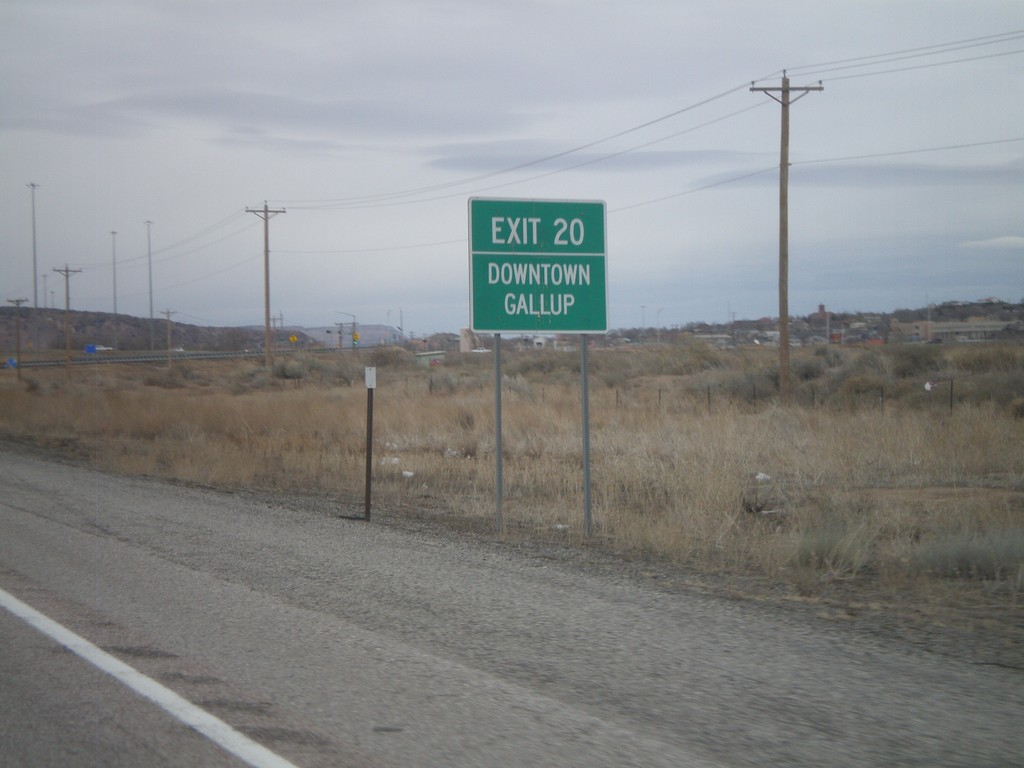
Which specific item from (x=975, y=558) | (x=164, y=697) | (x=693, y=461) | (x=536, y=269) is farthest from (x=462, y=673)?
(x=693, y=461)

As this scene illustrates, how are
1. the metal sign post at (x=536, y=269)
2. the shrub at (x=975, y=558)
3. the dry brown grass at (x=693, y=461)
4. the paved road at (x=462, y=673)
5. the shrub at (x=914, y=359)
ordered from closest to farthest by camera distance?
the paved road at (x=462, y=673) → the shrub at (x=975, y=558) → the dry brown grass at (x=693, y=461) → the metal sign post at (x=536, y=269) → the shrub at (x=914, y=359)

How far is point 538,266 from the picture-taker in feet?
42.0

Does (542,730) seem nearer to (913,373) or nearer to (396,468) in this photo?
(396,468)

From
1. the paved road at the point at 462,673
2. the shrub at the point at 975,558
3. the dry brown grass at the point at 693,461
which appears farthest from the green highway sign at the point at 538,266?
the shrub at the point at 975,558

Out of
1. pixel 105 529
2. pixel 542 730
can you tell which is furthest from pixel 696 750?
pixel 105 529

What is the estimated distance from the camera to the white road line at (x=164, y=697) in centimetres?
474

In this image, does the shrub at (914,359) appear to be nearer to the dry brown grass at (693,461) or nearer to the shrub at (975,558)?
the dry brown grass at (693,461)

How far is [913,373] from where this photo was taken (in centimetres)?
3956

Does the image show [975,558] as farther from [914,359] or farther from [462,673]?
[914,359]

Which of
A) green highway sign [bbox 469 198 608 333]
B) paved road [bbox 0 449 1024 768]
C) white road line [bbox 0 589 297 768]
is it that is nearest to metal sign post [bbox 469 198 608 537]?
green highway sign [bbox 469 198 608 333]

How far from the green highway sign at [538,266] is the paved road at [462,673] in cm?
385

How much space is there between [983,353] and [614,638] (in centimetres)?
3756

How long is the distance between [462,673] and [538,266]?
24.9ft

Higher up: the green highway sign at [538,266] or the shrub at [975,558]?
the green highway sign at [538,266]
